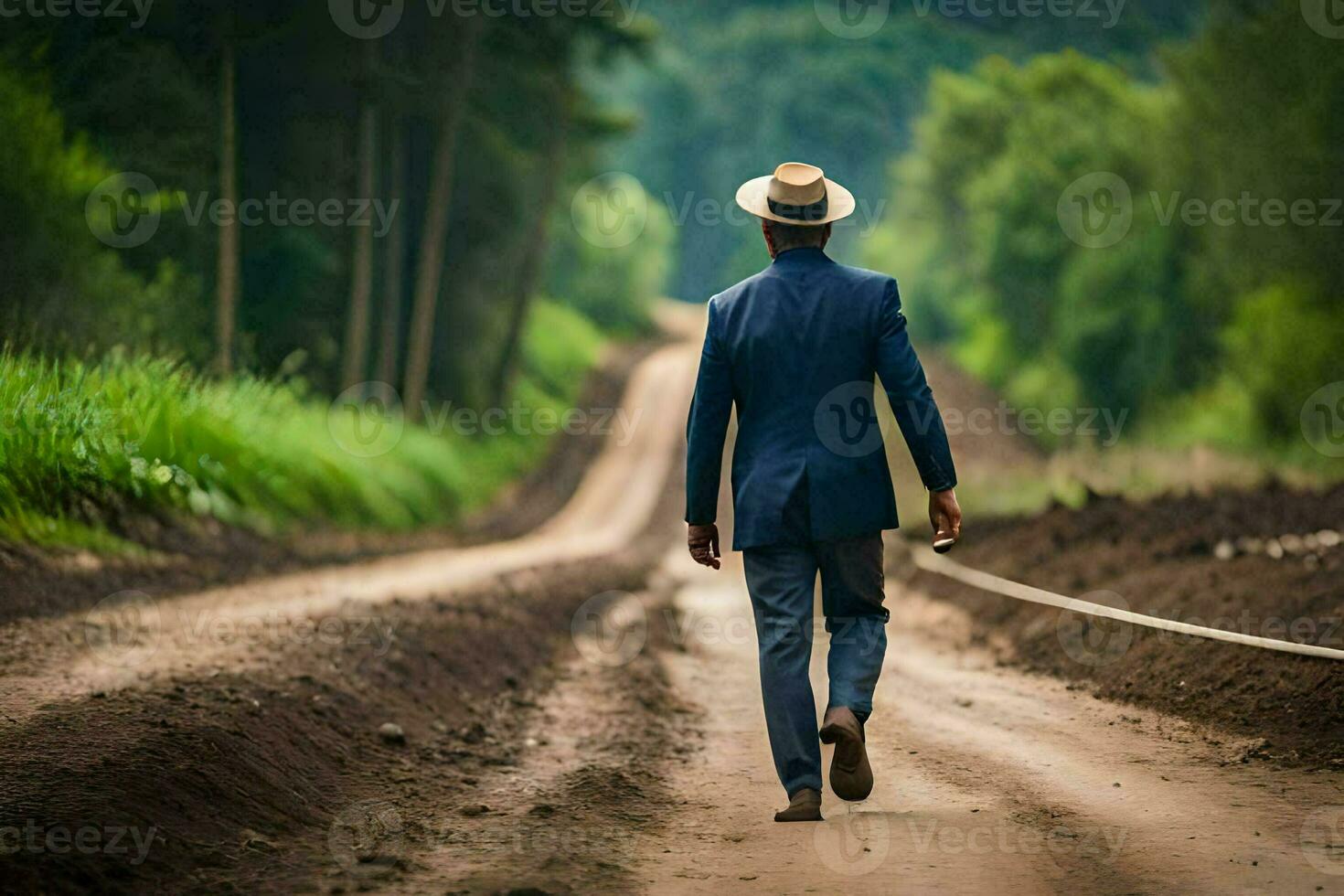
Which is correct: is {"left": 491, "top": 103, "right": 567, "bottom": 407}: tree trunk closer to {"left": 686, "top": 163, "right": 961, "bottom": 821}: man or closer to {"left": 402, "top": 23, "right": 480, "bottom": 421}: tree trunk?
{"left": 402, "top": 23, "right": 480, "bottom": 421}: tree trunk

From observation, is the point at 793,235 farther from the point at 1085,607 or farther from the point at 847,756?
the point at 1085,607

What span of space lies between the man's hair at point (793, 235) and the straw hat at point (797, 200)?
0.14 ft

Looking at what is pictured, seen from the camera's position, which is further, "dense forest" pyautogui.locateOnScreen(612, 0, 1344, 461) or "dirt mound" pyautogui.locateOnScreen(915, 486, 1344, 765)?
"dense forest" pyautogui.locateOnScreen(612, 0, 1344, 461)

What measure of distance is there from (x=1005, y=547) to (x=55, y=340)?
11.1 meters

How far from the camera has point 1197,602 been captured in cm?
993

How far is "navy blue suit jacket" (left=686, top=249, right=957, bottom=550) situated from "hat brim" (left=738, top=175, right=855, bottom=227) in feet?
0.59

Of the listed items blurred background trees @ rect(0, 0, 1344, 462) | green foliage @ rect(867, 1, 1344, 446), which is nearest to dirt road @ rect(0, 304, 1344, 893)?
blurred background trees @ rect(0, 0, 1344, 462)

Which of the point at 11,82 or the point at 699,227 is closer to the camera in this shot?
the point at 11,82

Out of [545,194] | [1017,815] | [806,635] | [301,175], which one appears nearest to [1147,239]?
[545,194]

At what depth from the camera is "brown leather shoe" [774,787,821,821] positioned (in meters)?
5.29

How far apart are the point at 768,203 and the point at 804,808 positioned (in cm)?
244

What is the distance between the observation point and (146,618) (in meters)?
9.92

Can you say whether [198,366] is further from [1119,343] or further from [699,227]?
[699,227]

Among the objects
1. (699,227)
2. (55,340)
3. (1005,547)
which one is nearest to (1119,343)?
(1005,547)
